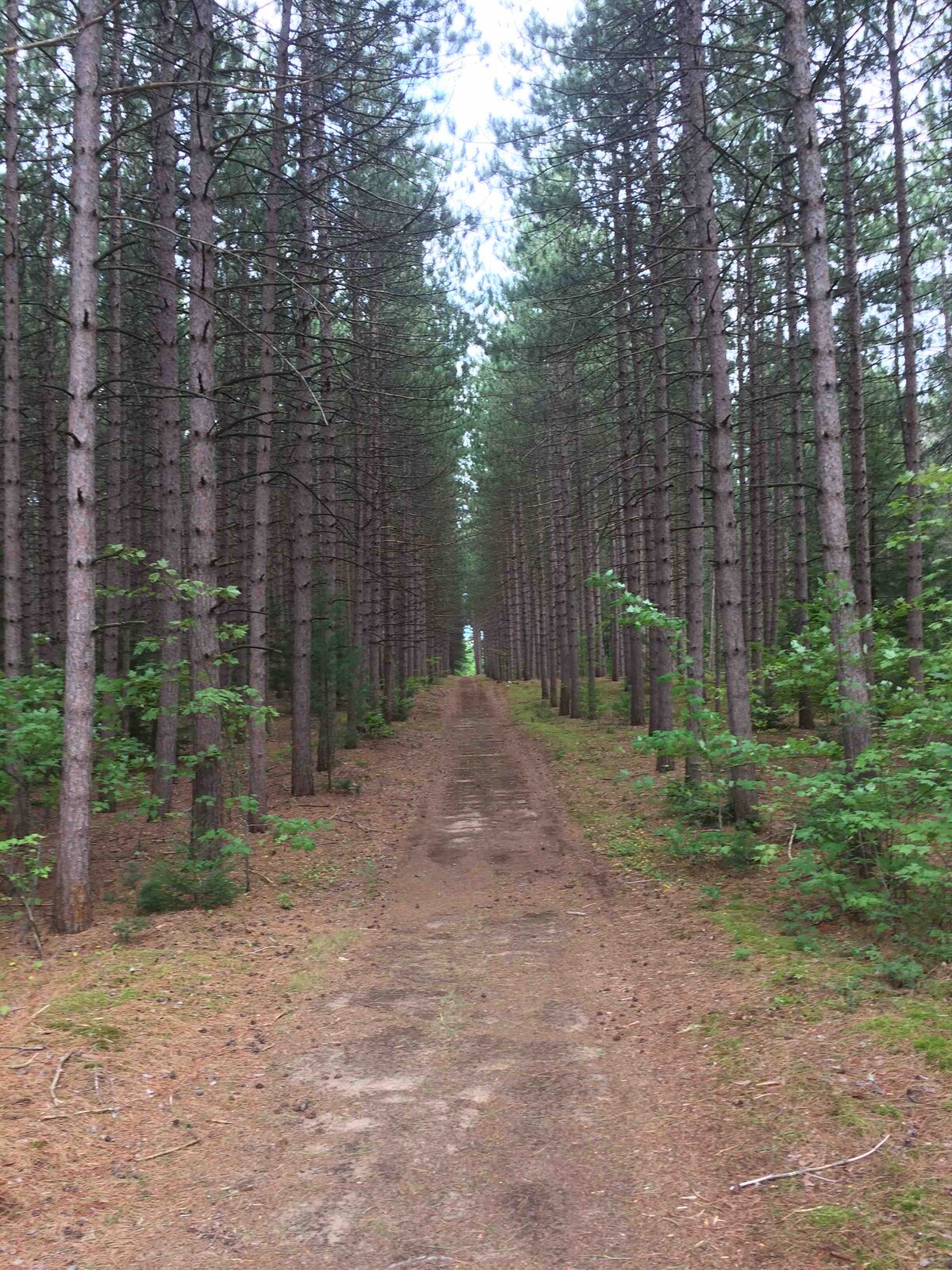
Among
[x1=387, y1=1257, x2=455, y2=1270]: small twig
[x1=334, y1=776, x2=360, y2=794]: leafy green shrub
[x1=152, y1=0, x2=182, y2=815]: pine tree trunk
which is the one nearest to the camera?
[x1=387, y1=1257, x2=455, y2=1270]: small twig

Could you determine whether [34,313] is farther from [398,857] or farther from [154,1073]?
[154,1073]

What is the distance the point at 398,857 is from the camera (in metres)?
10.9

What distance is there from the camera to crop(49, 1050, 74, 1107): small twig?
4531mm

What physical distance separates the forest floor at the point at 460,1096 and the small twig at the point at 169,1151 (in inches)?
0.5

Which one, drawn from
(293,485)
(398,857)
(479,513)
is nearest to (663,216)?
(293,485)

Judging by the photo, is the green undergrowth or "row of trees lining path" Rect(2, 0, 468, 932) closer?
the green undergrowth

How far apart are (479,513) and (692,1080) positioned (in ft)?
137

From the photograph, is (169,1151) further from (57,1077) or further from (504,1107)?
(504,1107)

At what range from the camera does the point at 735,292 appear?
17641 millimetres

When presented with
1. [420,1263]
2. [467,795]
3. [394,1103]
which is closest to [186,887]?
[394,1103]

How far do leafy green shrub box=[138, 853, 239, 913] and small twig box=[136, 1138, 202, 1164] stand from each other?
159 inches

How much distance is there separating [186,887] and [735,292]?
15547 mm

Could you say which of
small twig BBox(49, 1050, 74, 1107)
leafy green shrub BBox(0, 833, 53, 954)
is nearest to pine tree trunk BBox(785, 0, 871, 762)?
small twig BBox(49, 1050, 74, 1107)

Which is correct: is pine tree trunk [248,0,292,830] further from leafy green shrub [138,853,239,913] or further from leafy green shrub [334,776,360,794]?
leafy green shrub [138,853,239,913]
